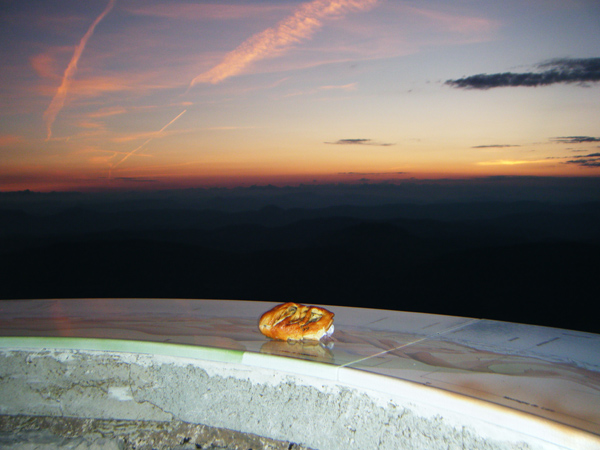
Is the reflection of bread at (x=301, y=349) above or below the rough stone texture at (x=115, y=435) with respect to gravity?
above

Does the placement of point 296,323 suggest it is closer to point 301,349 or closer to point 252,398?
point 301,349

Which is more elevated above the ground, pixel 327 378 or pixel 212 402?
pixel 327 378

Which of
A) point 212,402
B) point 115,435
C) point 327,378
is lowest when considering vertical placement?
point 115,435

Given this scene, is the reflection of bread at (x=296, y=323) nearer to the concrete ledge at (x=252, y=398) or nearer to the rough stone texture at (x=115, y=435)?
the concrete ledge at (x=252, y=398)

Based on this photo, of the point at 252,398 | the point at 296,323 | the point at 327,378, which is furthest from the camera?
the point at 296,323

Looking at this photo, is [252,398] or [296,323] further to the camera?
[296,323]

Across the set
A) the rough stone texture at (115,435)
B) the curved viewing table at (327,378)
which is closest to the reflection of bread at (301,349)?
the curved viewing table at (327,378)

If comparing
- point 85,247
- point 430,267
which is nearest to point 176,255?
point 85,247

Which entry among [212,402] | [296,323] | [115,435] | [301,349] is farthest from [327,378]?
[115,435]
